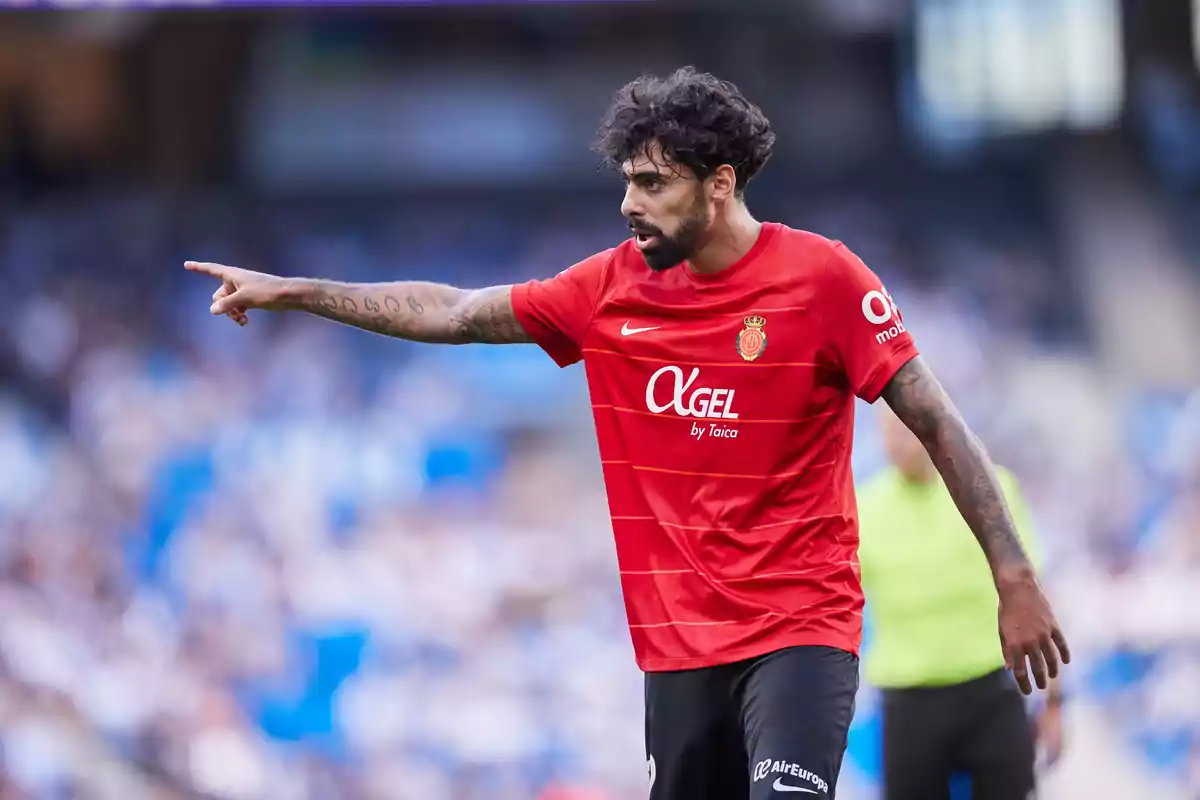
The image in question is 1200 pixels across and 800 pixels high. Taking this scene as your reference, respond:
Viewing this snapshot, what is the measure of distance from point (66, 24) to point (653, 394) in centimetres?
1462

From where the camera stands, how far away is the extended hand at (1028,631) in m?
3.98

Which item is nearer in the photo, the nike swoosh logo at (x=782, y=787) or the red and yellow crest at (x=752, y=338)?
the nike swoosh logo at (x=782, y=787)

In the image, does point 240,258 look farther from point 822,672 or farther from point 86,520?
point 822,672

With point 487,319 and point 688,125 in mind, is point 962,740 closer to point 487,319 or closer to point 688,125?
point 487,319

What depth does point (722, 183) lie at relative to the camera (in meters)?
4.48

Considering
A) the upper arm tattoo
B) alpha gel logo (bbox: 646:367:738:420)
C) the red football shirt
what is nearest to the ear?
the red football shirt

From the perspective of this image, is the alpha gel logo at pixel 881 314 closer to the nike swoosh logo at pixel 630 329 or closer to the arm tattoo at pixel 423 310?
the nike swoosh logo at pixel 630 329

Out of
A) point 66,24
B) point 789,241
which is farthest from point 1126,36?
point 789,241

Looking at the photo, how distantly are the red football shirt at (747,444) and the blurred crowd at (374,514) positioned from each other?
25.1 feet

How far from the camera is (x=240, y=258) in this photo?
17.4m

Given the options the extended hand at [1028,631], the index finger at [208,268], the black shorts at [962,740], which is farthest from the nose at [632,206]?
the black shorts at [962,740]

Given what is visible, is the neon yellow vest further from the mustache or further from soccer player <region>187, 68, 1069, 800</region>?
the mustache

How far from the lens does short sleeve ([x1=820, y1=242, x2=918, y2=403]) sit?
166 inches

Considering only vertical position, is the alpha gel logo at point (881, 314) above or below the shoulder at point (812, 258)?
below
